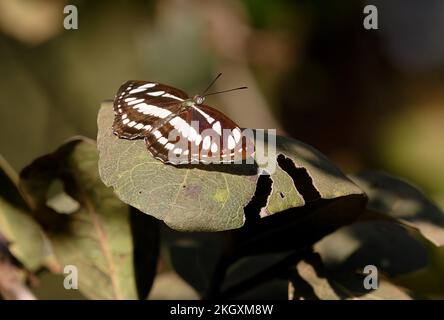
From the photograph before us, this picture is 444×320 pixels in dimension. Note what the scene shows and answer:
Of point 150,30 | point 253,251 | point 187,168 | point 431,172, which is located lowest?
point 431,172

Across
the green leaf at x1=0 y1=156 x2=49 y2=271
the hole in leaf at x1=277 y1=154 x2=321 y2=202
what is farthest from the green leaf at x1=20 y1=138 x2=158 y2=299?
the hole in leaf at x1=277 y1=154 x2=321 y2=202

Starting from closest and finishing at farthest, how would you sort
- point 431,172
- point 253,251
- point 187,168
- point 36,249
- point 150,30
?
point 187,168
point 253,251
point 36,249
point 431,172
point 150,30

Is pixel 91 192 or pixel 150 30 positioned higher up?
pixel 150 30

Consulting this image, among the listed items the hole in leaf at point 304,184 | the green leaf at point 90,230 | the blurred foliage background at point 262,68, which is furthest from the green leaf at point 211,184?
the blurred foliage background at point 262,68

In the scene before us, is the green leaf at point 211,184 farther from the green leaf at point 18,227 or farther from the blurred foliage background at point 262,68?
the blurred foliage background at point 262,68

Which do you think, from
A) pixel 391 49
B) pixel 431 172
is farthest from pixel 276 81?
pixel 431 172

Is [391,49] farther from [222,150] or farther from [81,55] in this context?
[222,150]

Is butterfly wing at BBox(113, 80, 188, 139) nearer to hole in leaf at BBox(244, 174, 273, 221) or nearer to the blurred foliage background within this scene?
hole in leaf at BBox(244, 174, 273, 221)
